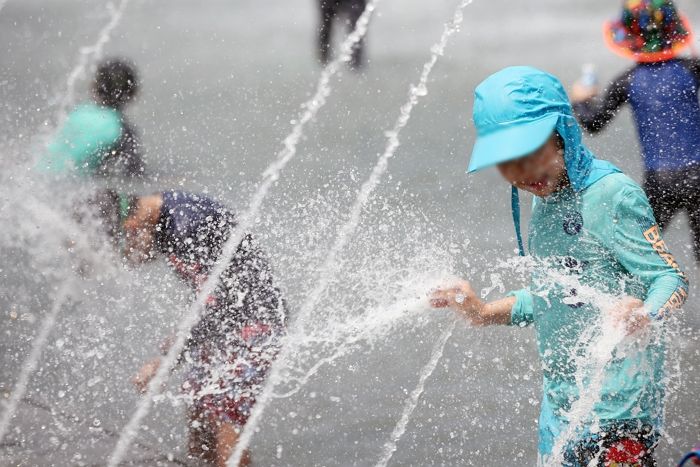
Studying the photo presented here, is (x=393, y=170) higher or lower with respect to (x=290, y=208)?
lower

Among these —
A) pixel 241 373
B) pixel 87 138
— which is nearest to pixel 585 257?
pixel 241 373

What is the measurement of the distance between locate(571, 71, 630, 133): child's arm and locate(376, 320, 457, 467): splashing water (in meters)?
1.08

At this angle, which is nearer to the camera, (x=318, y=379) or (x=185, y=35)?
(x=318, y=379)

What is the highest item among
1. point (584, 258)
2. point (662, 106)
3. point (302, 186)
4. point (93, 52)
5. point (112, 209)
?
point (584, 258)

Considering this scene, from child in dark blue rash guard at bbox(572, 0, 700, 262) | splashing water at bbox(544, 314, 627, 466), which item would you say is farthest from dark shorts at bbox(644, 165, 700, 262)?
splashing water at bbox(544, 314, 627, 466)

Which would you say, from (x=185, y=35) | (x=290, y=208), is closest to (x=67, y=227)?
(x=290, y=208)

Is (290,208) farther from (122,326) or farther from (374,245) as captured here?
(122,326)

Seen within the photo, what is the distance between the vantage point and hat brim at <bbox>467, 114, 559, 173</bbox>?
2.11 metres

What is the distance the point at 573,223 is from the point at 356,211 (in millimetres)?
2852

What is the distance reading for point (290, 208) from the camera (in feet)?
16.8

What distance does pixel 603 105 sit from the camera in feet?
13.8

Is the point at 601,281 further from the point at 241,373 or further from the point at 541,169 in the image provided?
the point at 241,373

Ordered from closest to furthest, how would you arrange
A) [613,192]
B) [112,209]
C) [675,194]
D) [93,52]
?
[613,192] < [112,209] < [675,194] < [93,52]

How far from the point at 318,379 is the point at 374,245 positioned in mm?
740
